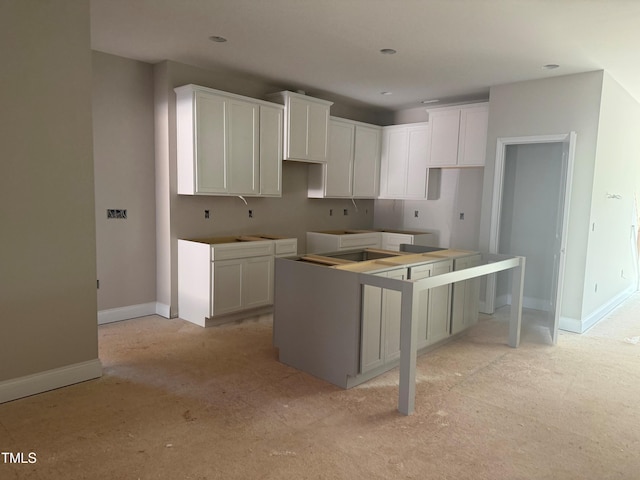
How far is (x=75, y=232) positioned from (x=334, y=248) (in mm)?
3409

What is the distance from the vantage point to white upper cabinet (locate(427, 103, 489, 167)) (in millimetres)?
5570

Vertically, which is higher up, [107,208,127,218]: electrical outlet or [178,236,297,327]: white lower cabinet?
[107,208,127,218]: electrical outlet

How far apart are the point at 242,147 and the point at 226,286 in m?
1.55

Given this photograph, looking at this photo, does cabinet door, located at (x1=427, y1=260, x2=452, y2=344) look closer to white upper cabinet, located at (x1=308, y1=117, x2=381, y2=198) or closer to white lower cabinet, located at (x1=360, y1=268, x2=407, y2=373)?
white lower cabinet, located at (x1=360, y1=268, x2=407, y2=373)

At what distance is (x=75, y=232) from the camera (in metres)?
3.14

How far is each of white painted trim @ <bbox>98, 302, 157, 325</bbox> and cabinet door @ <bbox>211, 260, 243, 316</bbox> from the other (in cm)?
95

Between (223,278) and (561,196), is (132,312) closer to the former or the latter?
(223,278)

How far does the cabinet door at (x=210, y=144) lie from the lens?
181 inches

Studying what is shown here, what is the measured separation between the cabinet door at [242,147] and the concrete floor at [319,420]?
1878 millimetres

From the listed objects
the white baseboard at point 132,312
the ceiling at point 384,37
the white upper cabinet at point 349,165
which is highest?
the ceiling at point 384,37

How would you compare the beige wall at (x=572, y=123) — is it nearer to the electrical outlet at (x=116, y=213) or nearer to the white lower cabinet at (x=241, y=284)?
the white lower cabinet at (x=241, y=284)

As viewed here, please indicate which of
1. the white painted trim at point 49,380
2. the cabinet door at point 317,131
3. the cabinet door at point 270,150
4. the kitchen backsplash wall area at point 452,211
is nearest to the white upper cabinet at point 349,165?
the cabinet door at point 317,131

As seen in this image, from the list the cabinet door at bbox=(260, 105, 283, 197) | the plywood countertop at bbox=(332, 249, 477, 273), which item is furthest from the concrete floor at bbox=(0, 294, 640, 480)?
the cabinet door at bbox=(260, 105, 283, 197)

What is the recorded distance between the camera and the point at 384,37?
3793mm
